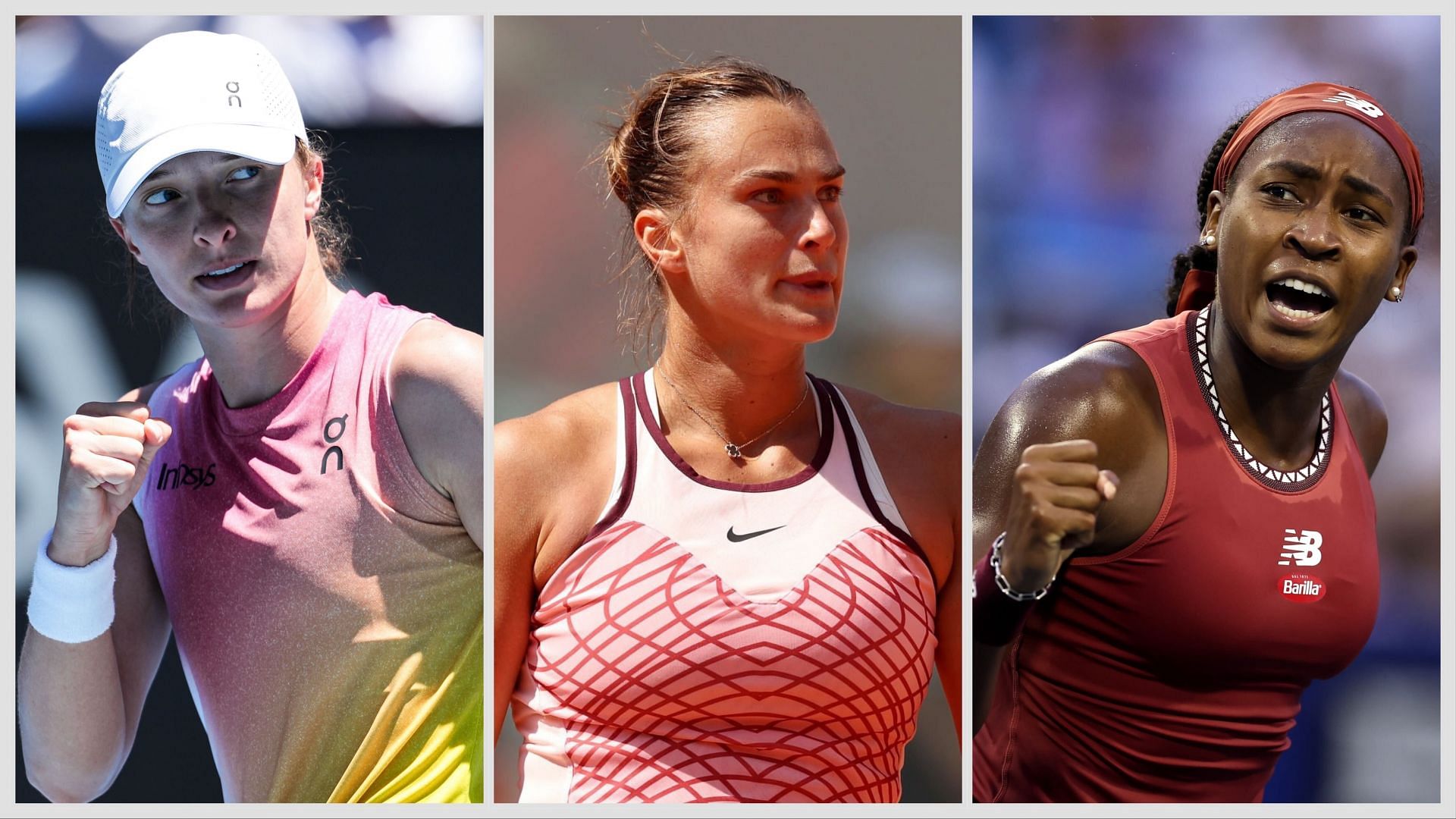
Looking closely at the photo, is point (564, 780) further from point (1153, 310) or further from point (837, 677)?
point (1153, 310)

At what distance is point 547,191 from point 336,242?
395 mm

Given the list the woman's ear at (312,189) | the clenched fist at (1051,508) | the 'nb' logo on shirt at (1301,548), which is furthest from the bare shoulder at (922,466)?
the woman's ear at (312,189)

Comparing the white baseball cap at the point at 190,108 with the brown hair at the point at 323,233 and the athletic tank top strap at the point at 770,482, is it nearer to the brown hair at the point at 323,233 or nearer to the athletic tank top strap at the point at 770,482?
the brown hair at the point at 323,233

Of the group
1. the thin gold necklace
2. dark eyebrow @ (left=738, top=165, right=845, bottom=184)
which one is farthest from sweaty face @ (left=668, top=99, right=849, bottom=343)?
the thin gold necklace

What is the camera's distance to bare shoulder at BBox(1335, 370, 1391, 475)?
2764 millimetres

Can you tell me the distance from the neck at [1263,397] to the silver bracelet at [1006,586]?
435 mm

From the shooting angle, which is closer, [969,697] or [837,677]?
[837,677]

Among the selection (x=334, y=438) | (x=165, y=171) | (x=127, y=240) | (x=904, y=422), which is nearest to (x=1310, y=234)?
(x=904, y=422)

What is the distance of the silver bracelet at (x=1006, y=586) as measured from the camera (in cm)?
267

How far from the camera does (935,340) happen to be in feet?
9.13

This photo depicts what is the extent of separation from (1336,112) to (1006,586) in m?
1.01

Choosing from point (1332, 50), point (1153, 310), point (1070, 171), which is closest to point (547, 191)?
point (1070, 171)

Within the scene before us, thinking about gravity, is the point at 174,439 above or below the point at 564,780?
above

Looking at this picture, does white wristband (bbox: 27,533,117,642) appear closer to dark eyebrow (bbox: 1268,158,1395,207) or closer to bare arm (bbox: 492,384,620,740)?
bare arm (bbox: 492,384,620,740)
